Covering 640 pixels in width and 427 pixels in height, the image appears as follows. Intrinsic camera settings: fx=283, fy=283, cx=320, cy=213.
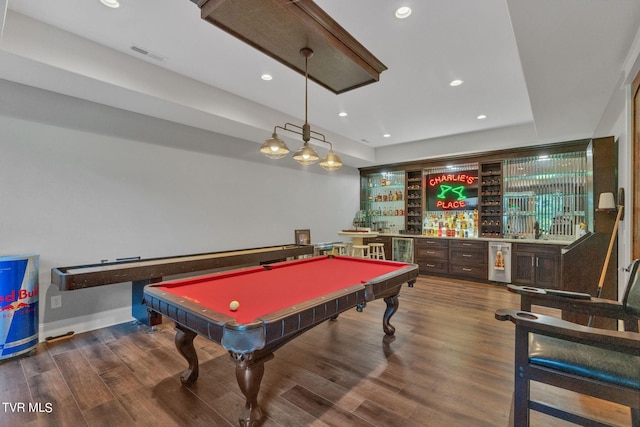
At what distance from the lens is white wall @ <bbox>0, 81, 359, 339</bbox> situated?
3027 mm

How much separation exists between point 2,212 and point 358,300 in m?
3.69

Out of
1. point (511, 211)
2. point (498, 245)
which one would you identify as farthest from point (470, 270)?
point (511, 211)

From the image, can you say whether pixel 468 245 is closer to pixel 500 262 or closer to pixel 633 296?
pixel 500 262

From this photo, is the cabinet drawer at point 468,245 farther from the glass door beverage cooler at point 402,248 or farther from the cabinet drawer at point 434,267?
the glass door beverage cooler at point 402,248

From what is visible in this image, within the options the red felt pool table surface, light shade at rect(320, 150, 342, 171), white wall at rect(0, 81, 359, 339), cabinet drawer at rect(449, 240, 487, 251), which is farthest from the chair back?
white wall at rect(0, 81, 359, 339)

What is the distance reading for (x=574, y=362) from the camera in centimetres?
142

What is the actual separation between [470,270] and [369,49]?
15.9ft

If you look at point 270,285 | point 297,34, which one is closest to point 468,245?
point 270,285

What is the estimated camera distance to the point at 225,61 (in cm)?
320

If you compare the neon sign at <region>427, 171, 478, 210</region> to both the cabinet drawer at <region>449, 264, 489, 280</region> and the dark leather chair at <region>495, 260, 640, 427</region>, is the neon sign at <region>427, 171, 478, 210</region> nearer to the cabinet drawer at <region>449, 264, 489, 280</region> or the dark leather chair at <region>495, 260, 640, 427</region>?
the cabinet drawer at <region>449, 264, 489, 280</region>

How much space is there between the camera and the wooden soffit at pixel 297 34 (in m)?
1.95

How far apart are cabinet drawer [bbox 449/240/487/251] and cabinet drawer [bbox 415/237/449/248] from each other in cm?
12

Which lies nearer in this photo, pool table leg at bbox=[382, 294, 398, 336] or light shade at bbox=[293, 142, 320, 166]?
light shade at bbox=[293, 142, 320, 166]

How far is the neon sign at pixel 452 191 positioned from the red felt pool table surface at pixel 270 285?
402cm
